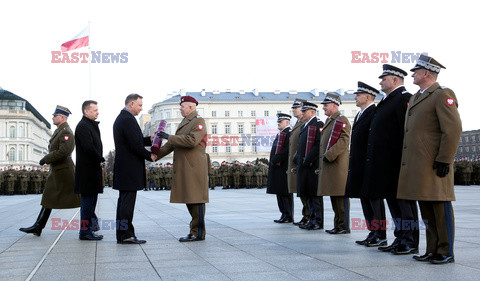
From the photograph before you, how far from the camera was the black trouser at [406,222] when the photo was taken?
20.5ft

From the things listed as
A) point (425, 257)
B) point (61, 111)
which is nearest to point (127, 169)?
point (61, 111)

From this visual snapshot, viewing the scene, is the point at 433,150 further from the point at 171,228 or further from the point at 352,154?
the point at 171,228

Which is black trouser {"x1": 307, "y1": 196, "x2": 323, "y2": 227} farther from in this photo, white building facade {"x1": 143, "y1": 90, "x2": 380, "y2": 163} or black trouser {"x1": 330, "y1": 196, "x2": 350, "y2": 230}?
white building facade {"x1": 143, "y1": 90, "x2": 380, "y2": 163}

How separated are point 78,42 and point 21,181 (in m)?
15.4

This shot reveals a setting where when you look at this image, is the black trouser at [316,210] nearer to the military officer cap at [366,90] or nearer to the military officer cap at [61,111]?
the military officer cap at [366,90]

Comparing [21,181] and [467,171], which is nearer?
[467,171]

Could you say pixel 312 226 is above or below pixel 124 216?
below

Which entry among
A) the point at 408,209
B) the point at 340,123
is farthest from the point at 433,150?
the point at 340,123

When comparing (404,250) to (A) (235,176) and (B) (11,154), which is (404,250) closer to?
(A) (235,176)

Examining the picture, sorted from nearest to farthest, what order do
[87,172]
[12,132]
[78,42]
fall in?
[87,172], [78,42], [12,132]

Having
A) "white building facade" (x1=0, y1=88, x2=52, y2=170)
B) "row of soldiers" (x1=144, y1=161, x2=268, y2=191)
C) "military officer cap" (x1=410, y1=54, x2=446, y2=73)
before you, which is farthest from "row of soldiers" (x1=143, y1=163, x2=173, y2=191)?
"white building facade" (x1=0, y1=88, x2=52, y2=170)

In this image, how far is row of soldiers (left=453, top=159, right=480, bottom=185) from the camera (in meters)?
32.9

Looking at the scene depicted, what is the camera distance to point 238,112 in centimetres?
11375

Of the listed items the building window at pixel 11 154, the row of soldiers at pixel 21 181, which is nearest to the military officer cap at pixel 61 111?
the row of soldiers at pixel 21 181
